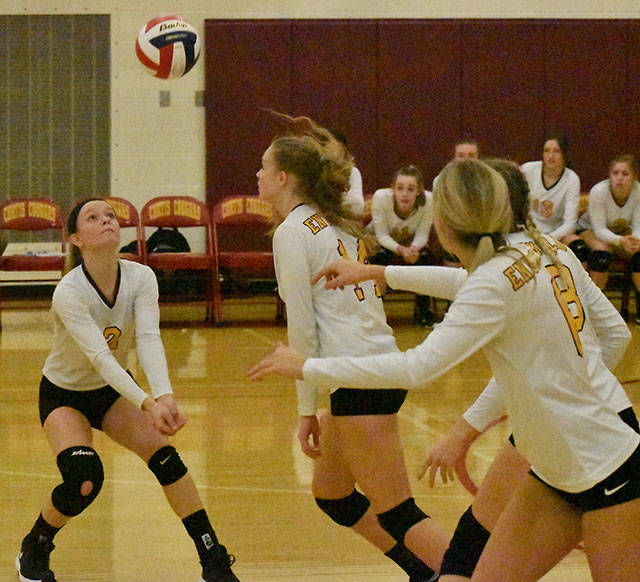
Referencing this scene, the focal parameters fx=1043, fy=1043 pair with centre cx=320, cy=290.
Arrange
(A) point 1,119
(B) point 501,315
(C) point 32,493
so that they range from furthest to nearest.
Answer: (A) point 1,119 → (C) point 32,493 → (B) point 501,315

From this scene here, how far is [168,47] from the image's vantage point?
8.99m

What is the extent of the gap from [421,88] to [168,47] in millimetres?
3725

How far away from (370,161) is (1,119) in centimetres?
409

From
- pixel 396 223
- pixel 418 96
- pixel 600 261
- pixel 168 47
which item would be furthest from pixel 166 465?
pixel 418 96

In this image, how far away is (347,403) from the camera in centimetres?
316

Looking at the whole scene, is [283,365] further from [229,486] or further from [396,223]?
[396,223]

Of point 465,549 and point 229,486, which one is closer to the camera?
point 465,549

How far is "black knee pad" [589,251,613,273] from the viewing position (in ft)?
31.3

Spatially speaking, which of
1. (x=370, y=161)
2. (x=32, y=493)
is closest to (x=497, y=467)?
(x=32, y=493)

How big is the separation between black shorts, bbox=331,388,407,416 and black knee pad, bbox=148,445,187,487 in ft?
2.43

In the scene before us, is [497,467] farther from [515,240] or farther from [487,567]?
[515,240]

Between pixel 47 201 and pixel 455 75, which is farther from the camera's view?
pixel 455 75

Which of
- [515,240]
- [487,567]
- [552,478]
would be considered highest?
[515,240]

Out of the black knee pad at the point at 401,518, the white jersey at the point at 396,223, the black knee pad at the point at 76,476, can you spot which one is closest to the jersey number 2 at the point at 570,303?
the black knee pad at the point at 401,518
